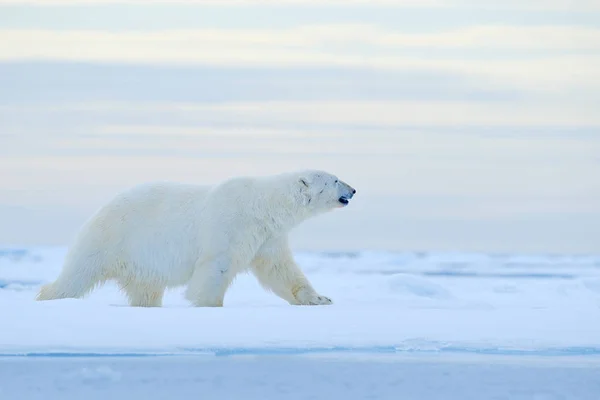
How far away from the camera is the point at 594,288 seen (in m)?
11.1

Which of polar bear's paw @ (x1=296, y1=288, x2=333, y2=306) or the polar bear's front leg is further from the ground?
the polar bear's front leg

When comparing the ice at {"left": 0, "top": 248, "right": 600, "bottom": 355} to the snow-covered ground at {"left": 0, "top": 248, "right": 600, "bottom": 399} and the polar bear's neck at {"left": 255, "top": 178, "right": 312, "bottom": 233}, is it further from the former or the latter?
the polar bear's neck at {"left": 255, "top": 178, "right": 312, "bottom": 233}

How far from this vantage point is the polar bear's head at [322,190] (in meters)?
7.34

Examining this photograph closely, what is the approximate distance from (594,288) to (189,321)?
6.95 meters

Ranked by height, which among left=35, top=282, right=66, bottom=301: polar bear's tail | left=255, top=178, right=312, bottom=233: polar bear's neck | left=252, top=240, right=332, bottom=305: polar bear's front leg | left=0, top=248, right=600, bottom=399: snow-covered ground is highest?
left=255, top=178, right=312, bottom=233: polar bear's neck

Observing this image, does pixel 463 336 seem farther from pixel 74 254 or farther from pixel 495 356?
Answer: pixel 74 254

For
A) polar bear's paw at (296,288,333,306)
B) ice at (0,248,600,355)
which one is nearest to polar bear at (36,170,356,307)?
polar bear's paw at (296,288,333,306)

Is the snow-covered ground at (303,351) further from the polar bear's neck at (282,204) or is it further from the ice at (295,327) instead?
the polar bear's neck at (282,204)

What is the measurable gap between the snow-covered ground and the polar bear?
2.68 ft

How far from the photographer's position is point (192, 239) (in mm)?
7062

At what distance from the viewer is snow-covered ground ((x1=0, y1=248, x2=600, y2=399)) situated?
411 centimetres

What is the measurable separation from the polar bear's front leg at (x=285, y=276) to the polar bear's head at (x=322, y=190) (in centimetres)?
44

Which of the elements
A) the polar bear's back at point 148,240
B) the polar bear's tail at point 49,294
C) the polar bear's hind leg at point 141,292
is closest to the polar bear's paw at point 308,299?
the polar bear's back at point 148,240

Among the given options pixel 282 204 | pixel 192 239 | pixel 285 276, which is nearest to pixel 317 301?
pixel 285 276
